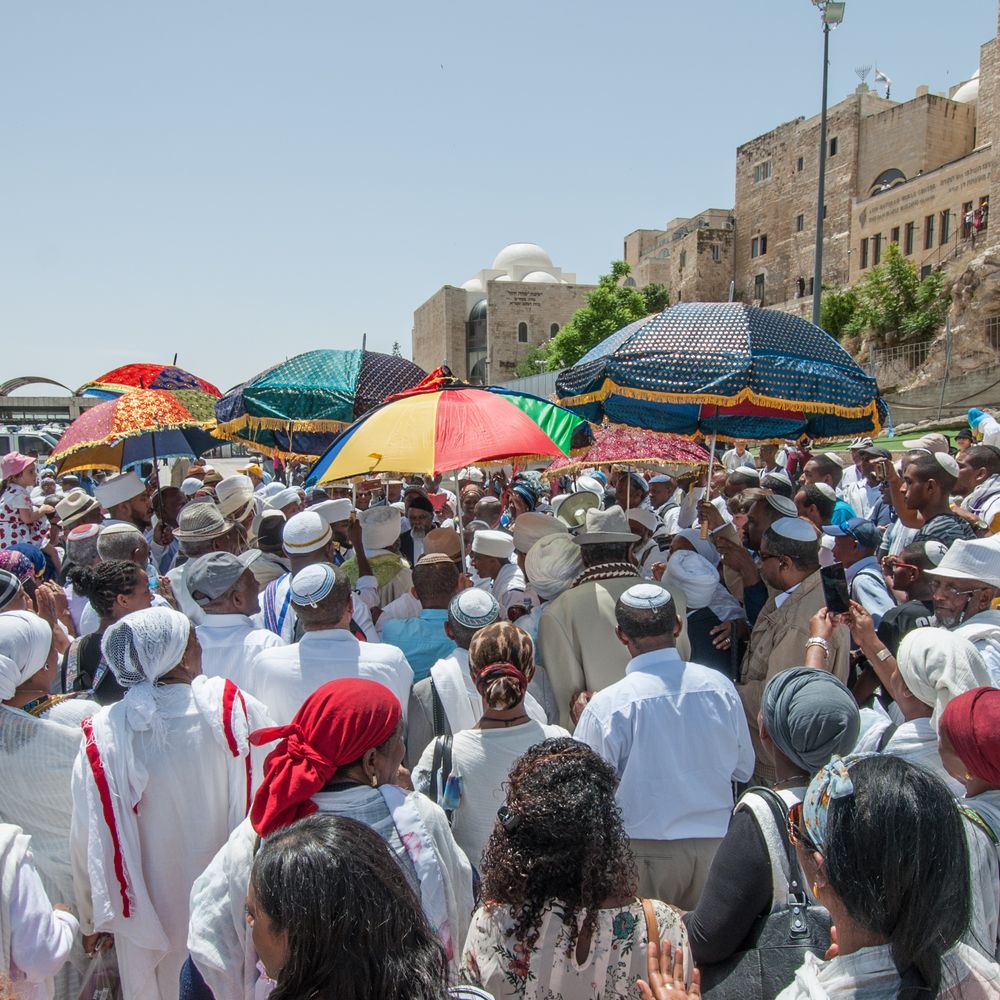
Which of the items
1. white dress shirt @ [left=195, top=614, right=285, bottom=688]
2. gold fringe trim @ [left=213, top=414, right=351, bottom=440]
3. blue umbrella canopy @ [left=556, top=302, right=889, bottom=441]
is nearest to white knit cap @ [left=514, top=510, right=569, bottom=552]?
blue umbrella canopy @ [left=556, top=302, right=889, bottom=441]

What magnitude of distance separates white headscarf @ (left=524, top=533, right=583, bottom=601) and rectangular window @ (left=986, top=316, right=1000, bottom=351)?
2689 cm

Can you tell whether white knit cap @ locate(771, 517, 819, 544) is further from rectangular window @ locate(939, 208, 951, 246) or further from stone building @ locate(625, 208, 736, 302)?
stone building @ locate(625, 208, 736, 302)

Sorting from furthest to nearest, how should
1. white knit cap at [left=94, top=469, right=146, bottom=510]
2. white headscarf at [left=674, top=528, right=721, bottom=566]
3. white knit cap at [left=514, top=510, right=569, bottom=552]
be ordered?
white knit cap at [left=94, top=469, right=146, bottom=510] < white headscarf at [left=674, top=528, right=721, bottom=566] < white knit cap at [left=514, top=510, right=569, bottom=552]

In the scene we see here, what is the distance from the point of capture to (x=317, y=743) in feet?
6.09

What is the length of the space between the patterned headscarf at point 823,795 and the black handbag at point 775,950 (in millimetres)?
334

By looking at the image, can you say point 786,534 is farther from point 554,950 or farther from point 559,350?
point 559,350

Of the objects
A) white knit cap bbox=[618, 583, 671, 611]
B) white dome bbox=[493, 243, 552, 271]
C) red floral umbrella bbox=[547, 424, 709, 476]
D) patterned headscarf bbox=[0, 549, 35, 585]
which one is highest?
white dome bbox=[493, 243, 552, 271]

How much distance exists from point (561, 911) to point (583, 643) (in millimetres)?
1689

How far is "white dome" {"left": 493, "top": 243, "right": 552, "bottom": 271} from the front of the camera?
2657 inches

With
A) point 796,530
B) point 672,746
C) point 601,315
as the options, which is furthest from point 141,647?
point 601,315

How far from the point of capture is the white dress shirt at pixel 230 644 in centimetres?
322

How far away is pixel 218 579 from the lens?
3346mm

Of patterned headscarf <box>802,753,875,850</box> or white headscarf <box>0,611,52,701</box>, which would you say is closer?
patterned headscarf <box>802,753,875,850</box>

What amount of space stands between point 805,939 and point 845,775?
48cm
